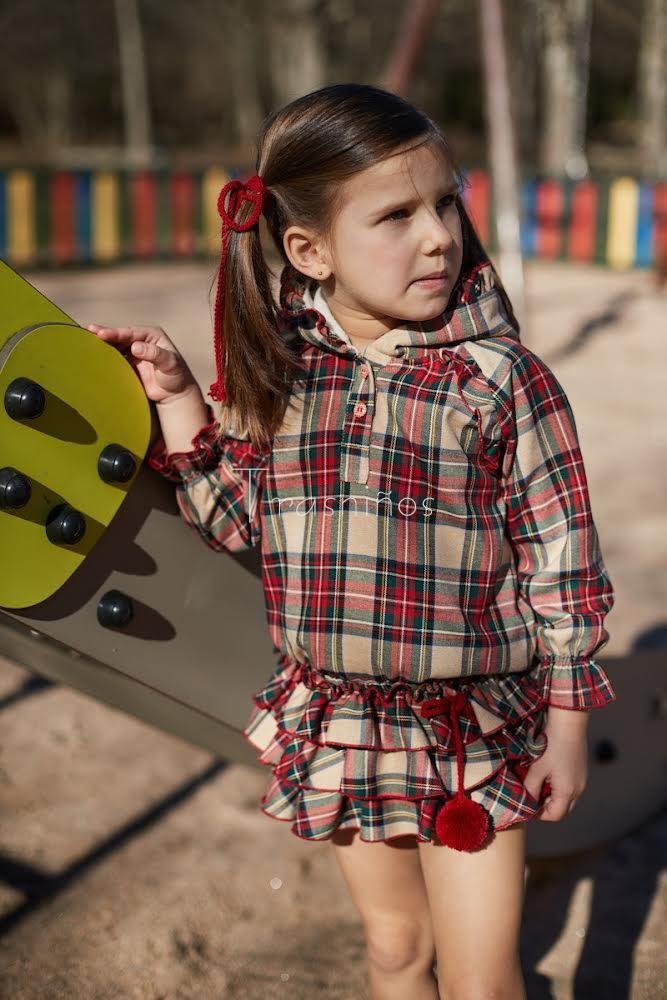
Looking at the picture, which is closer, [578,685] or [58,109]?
[578,685]

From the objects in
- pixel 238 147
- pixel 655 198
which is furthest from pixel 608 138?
pixel 655 198

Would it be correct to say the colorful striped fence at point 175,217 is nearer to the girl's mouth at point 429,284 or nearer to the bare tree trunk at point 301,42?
the girl's mouth at point 429,284

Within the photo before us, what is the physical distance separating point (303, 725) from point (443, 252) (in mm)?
607

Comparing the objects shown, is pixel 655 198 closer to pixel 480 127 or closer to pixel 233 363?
pixel 233 363

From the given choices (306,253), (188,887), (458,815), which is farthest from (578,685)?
(188,887)

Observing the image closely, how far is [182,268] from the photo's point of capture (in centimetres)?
1172

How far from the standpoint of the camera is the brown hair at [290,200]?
139 cm

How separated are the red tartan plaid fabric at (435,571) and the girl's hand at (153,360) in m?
0.22

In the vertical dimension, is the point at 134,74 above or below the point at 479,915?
below

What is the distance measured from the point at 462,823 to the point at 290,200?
794 millimetres

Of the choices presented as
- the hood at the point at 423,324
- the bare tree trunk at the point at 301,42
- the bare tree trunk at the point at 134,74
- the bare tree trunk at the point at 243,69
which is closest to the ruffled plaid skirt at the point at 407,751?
the hood at the point at 423,324

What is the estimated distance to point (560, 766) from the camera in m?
1.46

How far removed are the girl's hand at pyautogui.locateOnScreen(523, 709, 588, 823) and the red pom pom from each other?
9 centimetres

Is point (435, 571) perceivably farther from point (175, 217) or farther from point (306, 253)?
point (175, 217)
